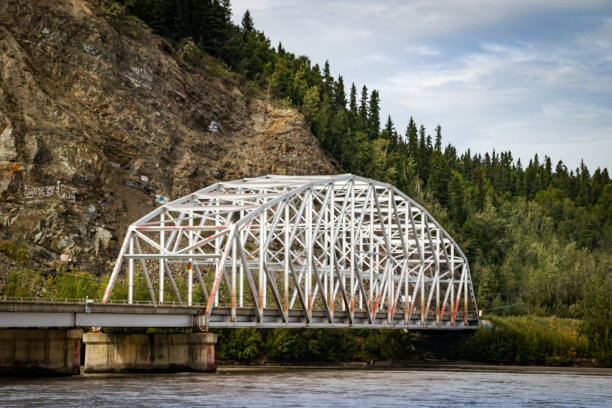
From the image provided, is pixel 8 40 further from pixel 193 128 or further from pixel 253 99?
pixel 253 99

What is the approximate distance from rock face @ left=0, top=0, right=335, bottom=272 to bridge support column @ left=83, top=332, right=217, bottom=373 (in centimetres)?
1952

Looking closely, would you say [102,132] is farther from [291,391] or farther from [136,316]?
[291,391]

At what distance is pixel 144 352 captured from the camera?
6219 cm

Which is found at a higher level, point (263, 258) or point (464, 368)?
point (263, 258)

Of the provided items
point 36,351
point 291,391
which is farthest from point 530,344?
point 36,351

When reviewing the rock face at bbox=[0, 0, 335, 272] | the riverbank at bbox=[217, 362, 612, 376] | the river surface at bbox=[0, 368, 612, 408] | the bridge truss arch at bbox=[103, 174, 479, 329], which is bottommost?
the riverbank at bbox=[217, 362, 612, 376]

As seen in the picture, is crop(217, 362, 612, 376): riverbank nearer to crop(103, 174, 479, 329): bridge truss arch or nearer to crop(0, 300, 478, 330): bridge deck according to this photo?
crop(103, 174, 479, 329): bridge truss arch

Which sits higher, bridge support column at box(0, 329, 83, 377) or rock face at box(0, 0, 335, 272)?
rock face at box(0, 0, 335, 272)

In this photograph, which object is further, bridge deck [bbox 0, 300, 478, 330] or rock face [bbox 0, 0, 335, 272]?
rock face [bbox 0, 0, 335, 272]

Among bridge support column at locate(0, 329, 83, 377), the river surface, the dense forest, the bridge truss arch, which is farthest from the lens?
the dense forest

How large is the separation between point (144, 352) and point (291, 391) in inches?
534

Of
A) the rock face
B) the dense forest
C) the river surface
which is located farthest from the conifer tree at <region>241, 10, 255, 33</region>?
the river surface

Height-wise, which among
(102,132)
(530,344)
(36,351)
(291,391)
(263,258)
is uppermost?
(102,132)

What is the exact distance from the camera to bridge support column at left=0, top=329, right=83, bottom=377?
57000 millimetres
